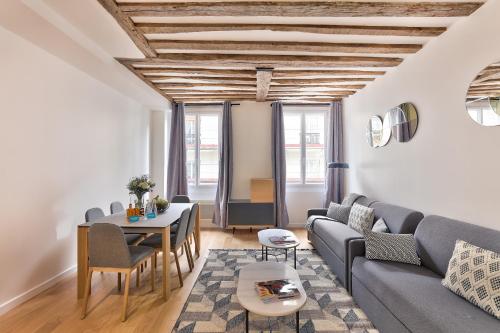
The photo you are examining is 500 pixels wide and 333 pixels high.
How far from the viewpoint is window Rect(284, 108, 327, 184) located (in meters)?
5.47

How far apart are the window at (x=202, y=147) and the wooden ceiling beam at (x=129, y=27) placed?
2.57 meters

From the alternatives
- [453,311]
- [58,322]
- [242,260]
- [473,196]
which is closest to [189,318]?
[58,322]

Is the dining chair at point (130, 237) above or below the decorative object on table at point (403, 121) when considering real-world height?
below

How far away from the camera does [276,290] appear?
188 centimetres

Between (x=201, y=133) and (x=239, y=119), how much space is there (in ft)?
3.02

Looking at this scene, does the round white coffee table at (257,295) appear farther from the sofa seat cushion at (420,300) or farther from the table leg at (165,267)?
the table leg at (165,267)

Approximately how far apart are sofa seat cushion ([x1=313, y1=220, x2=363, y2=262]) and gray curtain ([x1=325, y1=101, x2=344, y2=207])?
1590 mm

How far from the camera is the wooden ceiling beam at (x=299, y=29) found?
2.44 metres

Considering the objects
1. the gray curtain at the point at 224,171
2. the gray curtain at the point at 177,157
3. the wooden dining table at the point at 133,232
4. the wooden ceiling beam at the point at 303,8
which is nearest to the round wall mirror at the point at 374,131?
the wooden ceiling beam at the point at 303,8

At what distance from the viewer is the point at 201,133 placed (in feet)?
18.2

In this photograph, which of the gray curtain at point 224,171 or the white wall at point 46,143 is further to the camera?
the gray curtain at point 224,171

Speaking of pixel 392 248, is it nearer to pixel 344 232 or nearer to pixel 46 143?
pixel 344 232

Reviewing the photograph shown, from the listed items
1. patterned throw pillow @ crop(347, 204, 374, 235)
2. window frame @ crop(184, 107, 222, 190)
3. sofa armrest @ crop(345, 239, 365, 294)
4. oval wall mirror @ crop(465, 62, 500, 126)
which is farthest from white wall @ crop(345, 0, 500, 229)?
window frame @ crop(184, 107, 222, 190)

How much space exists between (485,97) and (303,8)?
170 centimetres
